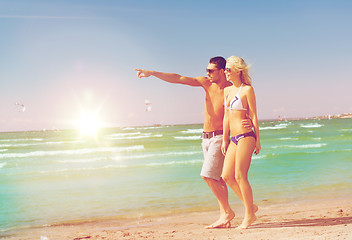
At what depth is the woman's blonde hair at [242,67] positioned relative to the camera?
4848 millimetres

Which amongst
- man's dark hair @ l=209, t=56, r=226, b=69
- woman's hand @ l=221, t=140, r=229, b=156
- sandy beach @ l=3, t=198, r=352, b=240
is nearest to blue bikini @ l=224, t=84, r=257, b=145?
woman's hand @ l=221, t=140, r=229, b=156

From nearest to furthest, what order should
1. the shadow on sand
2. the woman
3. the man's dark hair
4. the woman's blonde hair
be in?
the woman, the woman's blonde hair, the man's dark hair, the shadow on sand

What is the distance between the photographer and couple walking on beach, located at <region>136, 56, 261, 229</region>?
15.6 ft

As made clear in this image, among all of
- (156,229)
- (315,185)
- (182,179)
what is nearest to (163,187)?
(182,179)

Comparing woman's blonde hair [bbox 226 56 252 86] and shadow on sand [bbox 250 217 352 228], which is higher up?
woman's blonde hair [bbox 226 56 252 86]

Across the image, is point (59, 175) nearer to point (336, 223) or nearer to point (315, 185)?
point (315, 185)

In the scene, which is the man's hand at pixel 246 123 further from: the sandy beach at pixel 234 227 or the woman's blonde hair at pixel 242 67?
the sandy beach at pixel 234 227

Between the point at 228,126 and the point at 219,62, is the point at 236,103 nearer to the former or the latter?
the point at 228,126

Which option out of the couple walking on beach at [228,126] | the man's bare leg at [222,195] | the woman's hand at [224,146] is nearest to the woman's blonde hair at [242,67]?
the couple walking on beach at [228,126]

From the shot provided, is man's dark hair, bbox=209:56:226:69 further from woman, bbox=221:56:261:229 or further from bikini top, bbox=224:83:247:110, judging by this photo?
bikini top, bbox=224:83:247:110

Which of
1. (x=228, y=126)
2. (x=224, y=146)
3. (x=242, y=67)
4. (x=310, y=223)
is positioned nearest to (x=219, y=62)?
(x=242, y=67)

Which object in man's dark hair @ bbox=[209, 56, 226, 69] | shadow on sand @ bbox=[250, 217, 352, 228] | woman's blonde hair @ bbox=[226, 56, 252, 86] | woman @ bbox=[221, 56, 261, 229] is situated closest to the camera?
woman @ bbox=[221, 56, 261, 229]

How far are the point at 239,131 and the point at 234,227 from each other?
134 centimetres

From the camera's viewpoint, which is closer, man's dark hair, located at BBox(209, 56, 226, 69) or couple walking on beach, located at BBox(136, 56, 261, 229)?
couple walking on beach, located at BBox(136, 56, 261, 229)
